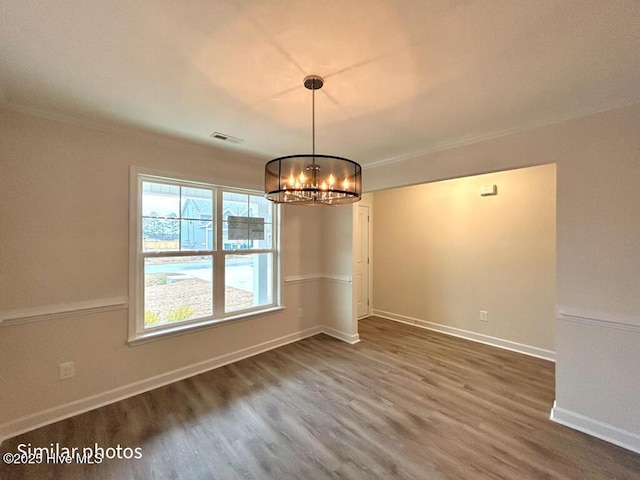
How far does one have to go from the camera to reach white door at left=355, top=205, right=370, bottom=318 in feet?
16.8

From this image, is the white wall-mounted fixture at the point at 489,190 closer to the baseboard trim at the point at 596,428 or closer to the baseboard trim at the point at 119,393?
the baseboard trim at the point at 596,428

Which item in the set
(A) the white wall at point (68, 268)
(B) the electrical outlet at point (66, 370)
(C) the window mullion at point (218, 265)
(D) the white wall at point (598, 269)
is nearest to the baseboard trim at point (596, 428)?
(D) the white wall at point (598, 269)

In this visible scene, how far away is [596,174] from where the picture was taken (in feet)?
6.92

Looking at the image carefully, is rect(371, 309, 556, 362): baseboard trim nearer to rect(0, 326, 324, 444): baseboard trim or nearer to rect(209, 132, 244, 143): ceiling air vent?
rect(0, 326, 324, 444): baseboard trim

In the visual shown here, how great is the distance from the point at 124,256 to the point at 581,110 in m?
4.10

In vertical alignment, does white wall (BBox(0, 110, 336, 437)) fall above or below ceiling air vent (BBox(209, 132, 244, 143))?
below

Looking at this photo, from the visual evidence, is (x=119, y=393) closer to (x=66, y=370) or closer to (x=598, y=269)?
(x=66, y=370)

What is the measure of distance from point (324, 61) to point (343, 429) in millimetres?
2605

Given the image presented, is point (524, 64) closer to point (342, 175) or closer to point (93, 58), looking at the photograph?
point (342, 175)

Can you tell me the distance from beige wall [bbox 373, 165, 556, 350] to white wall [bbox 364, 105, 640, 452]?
1.35m

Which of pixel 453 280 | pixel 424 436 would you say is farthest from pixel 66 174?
pixel 453 280

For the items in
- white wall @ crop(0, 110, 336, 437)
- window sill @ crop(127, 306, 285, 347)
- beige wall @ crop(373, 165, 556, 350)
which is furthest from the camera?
beige wall @ crop(373, 165, 556, 350)

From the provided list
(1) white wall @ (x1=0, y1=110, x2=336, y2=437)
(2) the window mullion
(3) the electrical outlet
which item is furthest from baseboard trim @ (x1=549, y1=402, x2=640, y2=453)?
(3) the electrical outlet

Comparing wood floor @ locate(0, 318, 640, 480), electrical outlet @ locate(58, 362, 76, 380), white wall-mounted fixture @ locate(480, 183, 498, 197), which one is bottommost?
wood floor @ locate(0, 318, 640, 480)
